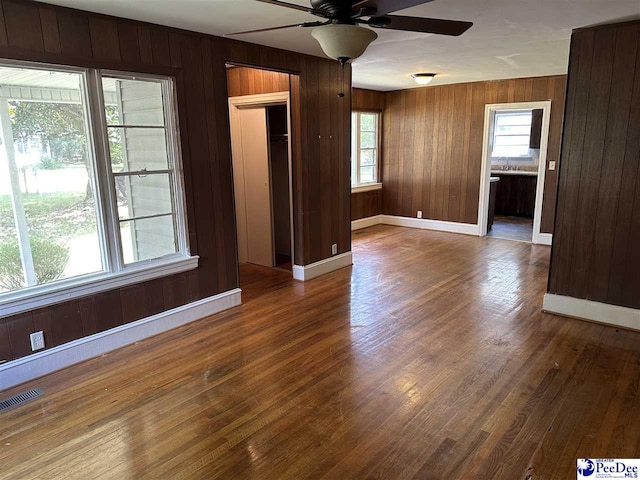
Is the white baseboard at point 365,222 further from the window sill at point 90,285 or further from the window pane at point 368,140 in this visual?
the window sill at point 90,285

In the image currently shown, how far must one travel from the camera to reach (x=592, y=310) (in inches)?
145

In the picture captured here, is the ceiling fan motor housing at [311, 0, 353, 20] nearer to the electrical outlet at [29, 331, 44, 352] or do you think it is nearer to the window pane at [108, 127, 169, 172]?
the window pane at [108, 127, 169, 172]

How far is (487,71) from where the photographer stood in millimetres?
5652

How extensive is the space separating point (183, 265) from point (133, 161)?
934mm

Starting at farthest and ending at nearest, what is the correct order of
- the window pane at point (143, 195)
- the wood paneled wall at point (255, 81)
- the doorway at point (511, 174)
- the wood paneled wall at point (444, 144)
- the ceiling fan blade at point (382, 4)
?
the doorway at point (511, 174), the wood paneled wall at point (444, 144), the wood paneled wall at point (255, 81), the window pane at point (143, 195), the ceiling fan blade at point (382, 4)

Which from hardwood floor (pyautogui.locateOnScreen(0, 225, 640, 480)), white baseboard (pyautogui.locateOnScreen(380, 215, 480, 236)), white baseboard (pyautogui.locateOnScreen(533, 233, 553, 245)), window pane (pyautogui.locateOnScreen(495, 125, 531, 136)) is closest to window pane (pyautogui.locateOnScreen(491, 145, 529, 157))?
window pane (pyautogui.locateOnScreen(495, 125, 531, 136))

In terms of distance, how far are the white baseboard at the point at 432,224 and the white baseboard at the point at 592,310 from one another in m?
3.31

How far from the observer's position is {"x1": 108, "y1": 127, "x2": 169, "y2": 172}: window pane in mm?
3186

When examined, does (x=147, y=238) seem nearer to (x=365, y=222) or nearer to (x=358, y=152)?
(x=358, y=152)

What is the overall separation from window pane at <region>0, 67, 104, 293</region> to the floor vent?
0.68m

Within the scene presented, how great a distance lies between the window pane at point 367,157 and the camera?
7.67 meters

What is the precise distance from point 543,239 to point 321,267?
3551 millimetres

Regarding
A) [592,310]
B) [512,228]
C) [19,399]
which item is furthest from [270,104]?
[512,228]

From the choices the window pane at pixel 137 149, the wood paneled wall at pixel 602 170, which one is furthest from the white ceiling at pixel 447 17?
the window pane at pixel 137 149
